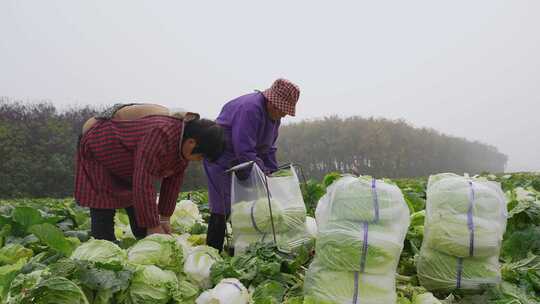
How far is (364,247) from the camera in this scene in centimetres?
213

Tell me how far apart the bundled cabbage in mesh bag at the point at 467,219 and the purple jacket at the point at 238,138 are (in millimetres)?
1405

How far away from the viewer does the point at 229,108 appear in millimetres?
3666

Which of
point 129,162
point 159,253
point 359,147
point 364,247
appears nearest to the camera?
point 364,247

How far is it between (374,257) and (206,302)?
0.92 metres

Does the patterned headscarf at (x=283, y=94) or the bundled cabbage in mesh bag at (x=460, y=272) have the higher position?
the patterned headscarf at (x=283, y=94)

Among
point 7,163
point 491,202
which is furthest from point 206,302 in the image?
point 7,163

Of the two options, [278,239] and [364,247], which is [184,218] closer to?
[278,239]

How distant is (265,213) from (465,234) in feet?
4.23

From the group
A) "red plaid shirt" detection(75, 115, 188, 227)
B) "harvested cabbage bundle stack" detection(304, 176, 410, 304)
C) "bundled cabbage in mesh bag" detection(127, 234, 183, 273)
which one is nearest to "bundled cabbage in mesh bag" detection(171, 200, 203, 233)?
"red plaid shirt" detection(75, 115, 188, 227)

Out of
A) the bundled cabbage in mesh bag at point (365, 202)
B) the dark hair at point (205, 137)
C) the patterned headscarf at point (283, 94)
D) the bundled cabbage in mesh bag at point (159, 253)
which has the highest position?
the patterned headscarf at point (283, 94)

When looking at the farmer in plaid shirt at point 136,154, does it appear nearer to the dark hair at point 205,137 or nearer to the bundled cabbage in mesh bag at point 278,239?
the dark hair at point 205,137

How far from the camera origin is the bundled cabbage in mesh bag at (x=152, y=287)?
7.44 ft

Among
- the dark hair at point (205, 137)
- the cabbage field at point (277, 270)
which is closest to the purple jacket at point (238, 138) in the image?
the dark hair at point (205, 137)

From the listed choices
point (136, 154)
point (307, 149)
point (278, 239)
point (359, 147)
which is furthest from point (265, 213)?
point (359, 147)
